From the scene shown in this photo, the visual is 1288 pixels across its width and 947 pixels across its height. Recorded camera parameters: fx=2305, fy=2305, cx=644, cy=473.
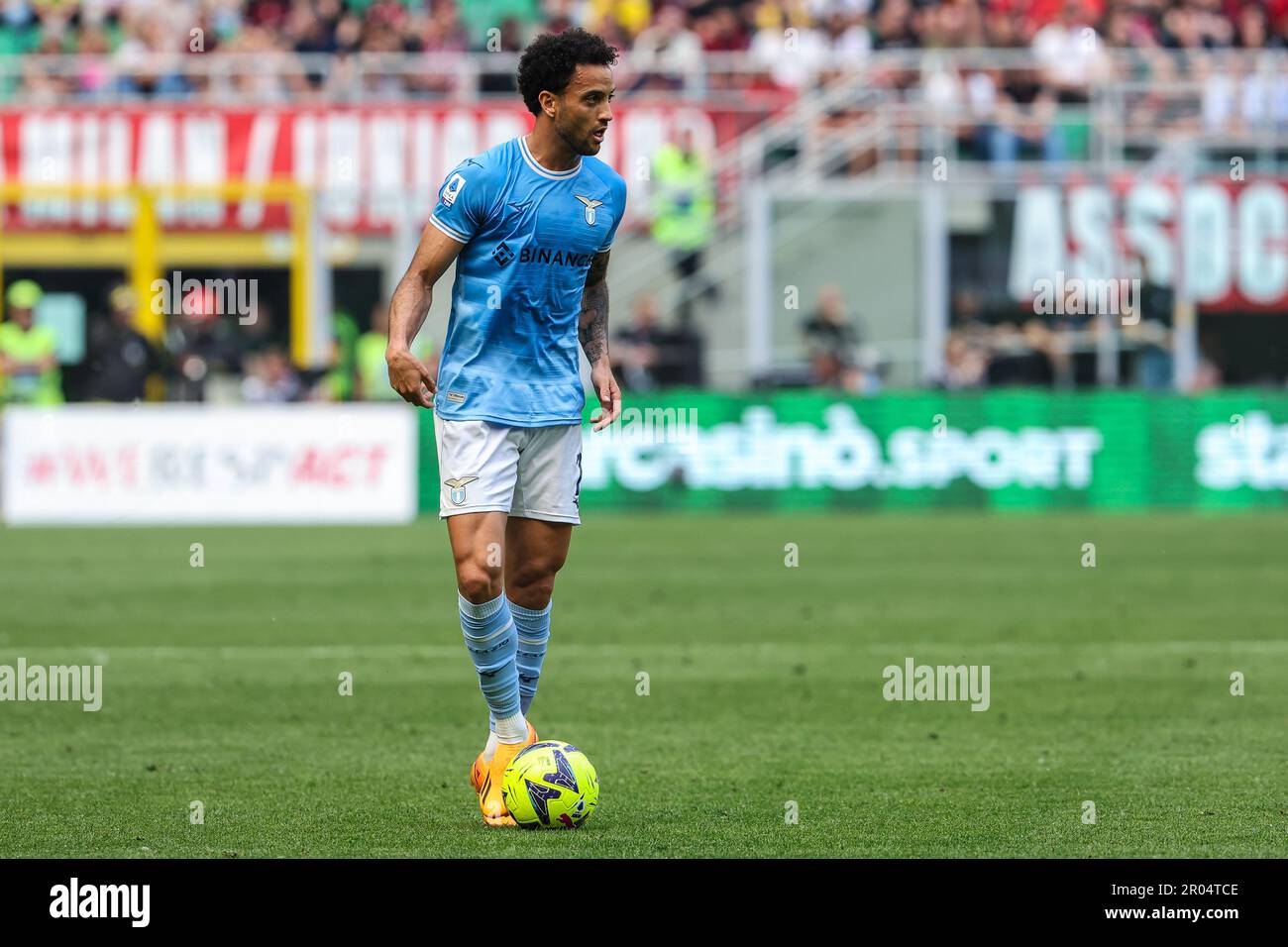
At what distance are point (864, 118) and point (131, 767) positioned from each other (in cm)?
2037

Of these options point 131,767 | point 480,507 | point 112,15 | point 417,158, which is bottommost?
point 131,767

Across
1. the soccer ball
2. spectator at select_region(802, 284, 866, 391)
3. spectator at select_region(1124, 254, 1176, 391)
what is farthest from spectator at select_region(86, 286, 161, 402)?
the soccer ball

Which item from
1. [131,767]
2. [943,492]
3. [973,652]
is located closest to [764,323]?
[943,492]

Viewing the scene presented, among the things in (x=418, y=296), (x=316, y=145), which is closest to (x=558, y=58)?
(x=418, y=296)

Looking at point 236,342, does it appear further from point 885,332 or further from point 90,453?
point 885,332

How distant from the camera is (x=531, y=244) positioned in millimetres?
7766

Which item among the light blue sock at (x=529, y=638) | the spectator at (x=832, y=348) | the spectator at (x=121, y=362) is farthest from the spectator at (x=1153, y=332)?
the light blue sock at (x=529, y=638)

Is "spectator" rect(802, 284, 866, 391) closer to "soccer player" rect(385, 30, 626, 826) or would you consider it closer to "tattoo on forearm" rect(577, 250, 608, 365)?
"tattoo on forearm" rect(577, 250, 608, 365)

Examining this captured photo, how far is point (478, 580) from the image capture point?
7617 mm

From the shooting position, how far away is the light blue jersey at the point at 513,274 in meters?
7.70

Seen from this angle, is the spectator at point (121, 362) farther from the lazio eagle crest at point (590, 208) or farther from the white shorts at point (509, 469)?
the lazio eagle crest at point (590, 208)

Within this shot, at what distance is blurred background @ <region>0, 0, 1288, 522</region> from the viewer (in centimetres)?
2612

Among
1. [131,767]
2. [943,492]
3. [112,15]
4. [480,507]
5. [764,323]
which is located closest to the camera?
[480,507]

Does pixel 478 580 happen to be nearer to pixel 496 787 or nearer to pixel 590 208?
pixel 496 787
